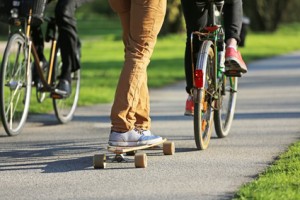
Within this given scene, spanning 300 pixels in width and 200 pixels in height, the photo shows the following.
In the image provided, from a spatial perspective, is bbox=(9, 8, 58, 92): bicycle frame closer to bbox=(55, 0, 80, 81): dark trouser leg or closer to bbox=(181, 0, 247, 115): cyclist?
bbox=(55, 0, 80, 81): dark trouser leg

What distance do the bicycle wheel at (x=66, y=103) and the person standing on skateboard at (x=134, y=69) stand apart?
2.63m

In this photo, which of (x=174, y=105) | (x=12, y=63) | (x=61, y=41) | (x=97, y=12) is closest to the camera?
(x=12, y=63)

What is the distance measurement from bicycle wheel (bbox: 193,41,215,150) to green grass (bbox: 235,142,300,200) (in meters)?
0.68

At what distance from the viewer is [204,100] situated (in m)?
7.82

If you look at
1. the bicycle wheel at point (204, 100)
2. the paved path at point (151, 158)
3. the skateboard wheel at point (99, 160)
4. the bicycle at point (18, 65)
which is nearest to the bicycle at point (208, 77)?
the bicycle wheel at point (204, 100)

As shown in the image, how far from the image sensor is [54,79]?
9.54 meters

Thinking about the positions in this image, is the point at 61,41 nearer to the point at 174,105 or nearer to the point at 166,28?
the point at 174,105

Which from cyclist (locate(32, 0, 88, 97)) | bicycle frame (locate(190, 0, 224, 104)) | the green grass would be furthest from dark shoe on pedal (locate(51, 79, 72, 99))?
the green grass

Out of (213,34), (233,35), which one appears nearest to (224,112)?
(233,35)

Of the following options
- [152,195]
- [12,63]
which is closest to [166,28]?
[12,63]

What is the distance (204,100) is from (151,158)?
75 cm

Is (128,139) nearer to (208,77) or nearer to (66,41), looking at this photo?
(208,77)

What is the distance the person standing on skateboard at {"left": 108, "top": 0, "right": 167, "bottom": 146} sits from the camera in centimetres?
694

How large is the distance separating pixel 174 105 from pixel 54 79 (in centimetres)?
251
